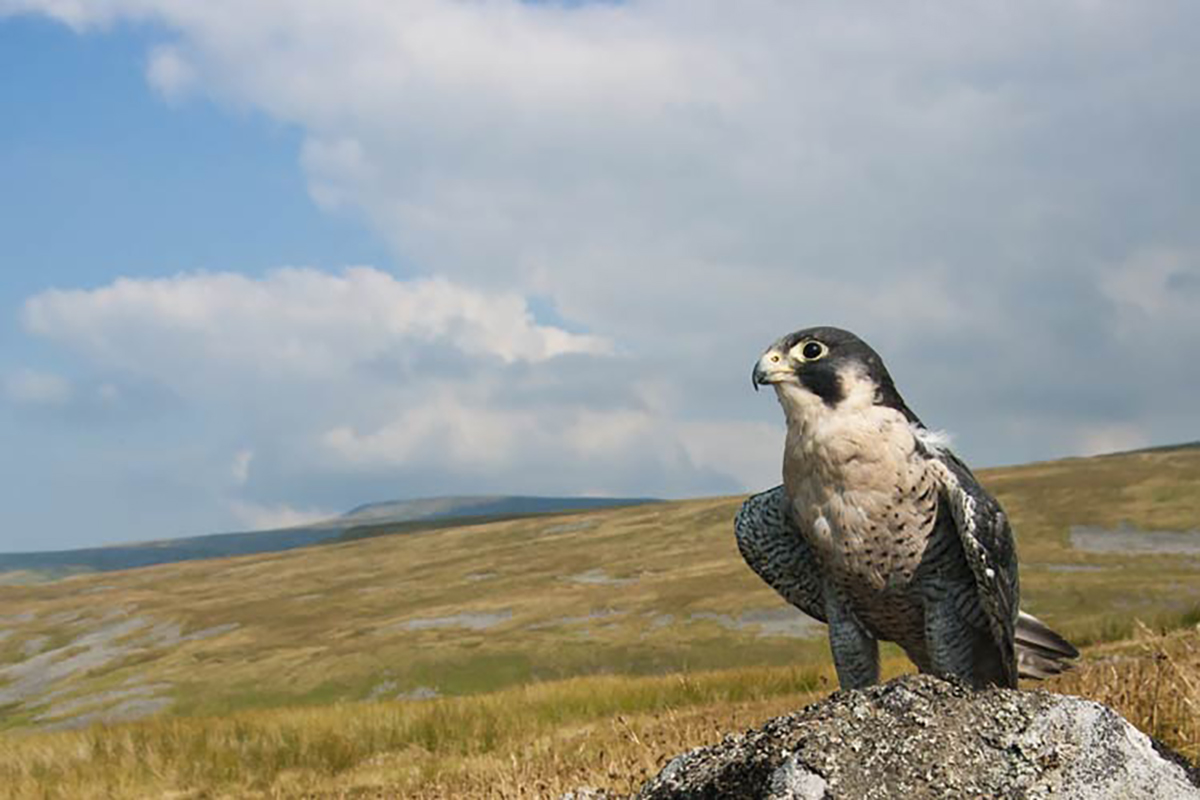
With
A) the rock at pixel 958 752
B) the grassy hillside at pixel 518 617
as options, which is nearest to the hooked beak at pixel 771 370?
the rock at pixel 958 752

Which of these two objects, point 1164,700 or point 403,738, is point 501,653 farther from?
point 1164,700

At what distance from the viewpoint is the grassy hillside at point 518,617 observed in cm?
2325

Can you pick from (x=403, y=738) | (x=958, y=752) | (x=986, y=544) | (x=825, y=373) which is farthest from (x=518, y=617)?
(x=958, y=752)

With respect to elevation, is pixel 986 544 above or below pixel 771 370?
below

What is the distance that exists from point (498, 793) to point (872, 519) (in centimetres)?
233

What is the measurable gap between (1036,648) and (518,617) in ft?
76.9

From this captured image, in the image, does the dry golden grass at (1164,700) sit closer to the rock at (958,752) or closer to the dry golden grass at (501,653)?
the dry golden grass at (501,653)

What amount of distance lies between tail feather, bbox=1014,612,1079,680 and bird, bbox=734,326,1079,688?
17.2 inches

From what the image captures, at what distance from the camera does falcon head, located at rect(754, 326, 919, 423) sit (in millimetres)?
5348

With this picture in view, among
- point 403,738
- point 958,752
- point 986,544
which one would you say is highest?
point 986,544

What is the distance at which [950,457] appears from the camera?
5617 mm

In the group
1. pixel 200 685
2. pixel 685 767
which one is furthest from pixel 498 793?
pixel 200 685

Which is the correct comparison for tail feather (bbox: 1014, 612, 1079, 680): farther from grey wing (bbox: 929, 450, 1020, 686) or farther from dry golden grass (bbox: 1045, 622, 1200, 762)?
grey wing (bbox: 929, 450, 1020, 686)

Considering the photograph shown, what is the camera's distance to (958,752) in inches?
123
